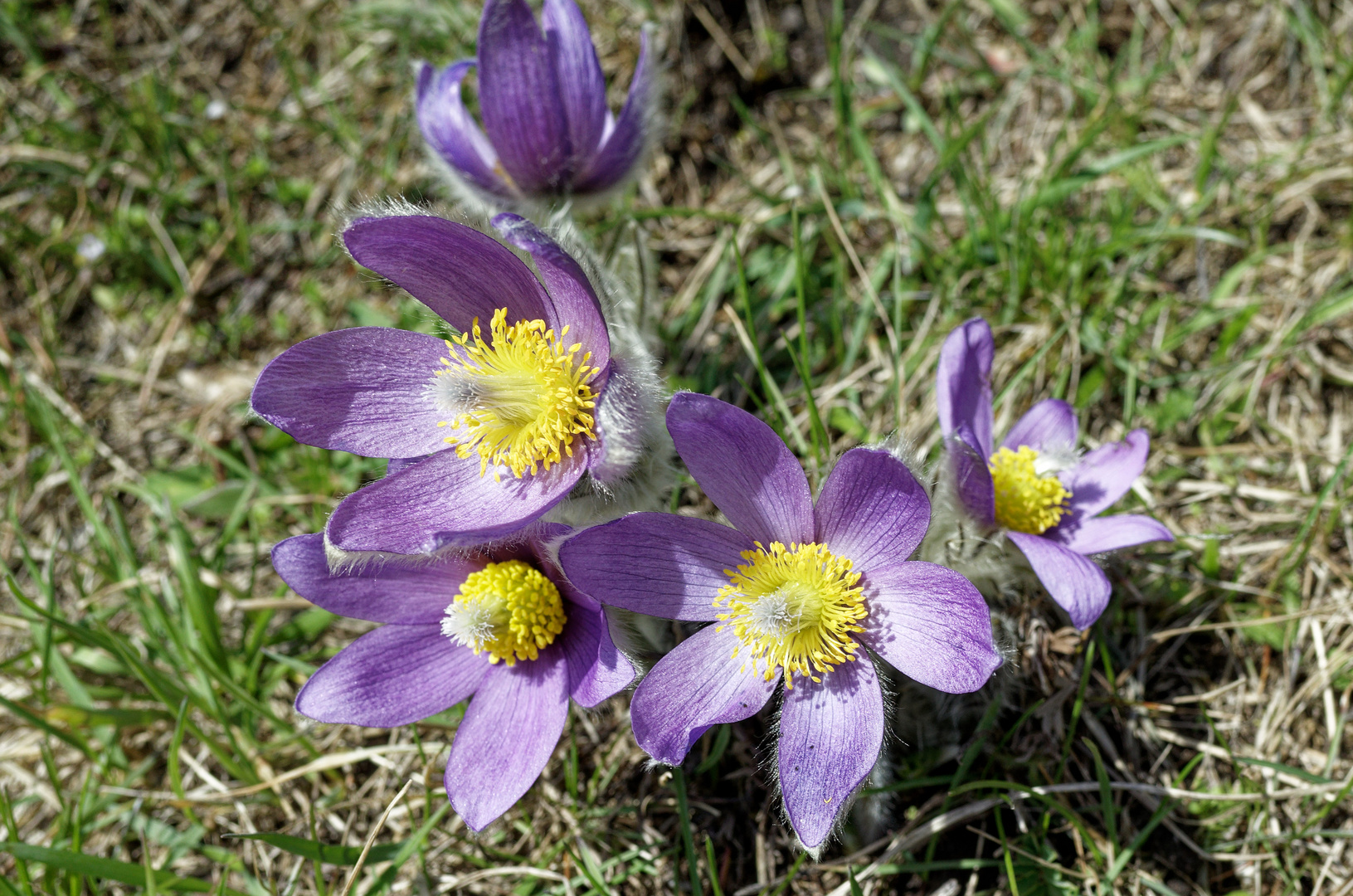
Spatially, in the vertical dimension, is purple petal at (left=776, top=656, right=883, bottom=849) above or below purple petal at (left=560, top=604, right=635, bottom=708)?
below

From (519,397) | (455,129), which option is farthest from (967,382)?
(455,129)

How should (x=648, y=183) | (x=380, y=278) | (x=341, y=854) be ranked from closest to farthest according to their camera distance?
1. (x=380, y=278)
2. (x=341, y=854)
3. (x=648, y=183)

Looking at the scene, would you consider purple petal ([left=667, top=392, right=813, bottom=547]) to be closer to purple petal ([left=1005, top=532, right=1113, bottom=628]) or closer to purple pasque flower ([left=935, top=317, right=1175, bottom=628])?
purple pasque flower ([left=935, top=317, right=1175, bottom=628])

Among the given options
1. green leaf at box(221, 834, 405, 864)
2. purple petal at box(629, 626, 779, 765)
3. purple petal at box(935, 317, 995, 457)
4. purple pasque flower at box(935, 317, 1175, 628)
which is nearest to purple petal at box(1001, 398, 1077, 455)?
purple pasque flower at box(935, 317, 1175, 628)

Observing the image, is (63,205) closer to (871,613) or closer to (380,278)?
(380,278)

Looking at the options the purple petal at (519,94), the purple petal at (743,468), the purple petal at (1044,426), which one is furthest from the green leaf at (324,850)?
the purple petal at (1044,426)

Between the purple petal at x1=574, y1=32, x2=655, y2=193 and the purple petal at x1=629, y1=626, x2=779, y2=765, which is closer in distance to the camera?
the purple petal at x1=629, y1=626, x2=779, y2=765

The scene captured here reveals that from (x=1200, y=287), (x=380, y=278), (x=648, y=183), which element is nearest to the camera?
(x=380, y=278)

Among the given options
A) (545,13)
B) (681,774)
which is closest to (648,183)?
(545,13)
